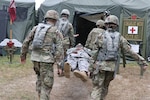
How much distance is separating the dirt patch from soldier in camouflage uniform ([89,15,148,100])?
1.16 meters

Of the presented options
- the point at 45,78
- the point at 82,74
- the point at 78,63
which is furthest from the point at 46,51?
the point at 78,63

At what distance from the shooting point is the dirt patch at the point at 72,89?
682 centimetres

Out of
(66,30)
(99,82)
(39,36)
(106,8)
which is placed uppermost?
(106,8)

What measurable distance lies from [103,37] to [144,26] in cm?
486

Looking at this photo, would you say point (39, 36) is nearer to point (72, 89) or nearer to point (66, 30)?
point (72, 89)

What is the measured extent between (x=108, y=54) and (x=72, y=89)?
2.11 meters

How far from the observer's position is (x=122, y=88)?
7883 mm

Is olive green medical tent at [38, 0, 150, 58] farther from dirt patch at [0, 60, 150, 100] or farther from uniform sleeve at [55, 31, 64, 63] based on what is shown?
uniform sleeve at [55, 31, 64, 63]

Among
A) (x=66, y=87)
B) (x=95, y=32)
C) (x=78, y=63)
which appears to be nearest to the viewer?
(x=78, y=63)

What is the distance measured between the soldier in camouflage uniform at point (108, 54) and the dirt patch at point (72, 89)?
1.16 meters

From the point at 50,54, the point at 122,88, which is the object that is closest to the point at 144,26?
the point at 122,88

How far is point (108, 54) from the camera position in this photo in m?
5.59

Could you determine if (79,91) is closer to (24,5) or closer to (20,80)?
(20,80)

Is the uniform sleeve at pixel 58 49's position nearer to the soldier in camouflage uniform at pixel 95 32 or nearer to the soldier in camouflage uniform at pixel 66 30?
the soldier in camouflage uniform at pixel 95 32
